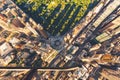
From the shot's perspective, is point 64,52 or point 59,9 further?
point 59,9

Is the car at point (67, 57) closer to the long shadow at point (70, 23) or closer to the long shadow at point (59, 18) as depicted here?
the long shadow at point (70, 23)

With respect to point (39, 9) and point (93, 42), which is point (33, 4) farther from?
point (93, 42)

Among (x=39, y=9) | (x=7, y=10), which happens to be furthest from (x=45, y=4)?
(x=7, y=10)

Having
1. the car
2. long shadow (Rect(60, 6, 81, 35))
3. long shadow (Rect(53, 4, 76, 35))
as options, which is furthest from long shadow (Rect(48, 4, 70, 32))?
the car

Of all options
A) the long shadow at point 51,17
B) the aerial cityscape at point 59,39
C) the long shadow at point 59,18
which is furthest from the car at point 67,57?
the long shadow at point 51,17

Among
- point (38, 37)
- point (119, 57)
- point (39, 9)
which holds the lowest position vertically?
point (119, 57)

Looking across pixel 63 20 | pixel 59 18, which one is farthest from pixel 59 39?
pixel 59 18

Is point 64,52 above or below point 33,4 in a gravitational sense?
below

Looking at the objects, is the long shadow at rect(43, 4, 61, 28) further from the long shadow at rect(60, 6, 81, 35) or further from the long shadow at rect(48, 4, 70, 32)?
the long shadow at rect(60, 6, 81, 35)
